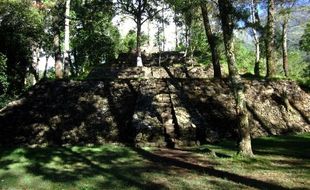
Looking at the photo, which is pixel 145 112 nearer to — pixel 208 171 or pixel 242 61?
pixel 208 171

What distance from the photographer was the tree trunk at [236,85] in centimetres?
1633

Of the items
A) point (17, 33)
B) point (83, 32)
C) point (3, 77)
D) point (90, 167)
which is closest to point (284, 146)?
point (90, 167)

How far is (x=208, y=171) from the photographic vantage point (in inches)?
567

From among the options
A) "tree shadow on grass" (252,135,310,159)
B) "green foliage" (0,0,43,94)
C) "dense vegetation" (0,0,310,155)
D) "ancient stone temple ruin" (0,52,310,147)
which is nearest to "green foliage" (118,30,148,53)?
"dense vegetation" (0,0,310,155)

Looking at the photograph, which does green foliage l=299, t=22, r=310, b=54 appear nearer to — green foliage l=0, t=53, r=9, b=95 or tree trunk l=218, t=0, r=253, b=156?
green foliage l=0, t=53, r=9, b=95

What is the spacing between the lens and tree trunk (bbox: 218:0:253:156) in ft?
53.6

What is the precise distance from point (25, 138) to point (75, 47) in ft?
98.1

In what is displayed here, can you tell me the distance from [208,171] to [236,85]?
3.92 metres

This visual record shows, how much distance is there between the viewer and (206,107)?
900 inches

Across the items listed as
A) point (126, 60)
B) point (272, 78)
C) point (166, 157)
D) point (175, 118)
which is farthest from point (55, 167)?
point (126, 60)

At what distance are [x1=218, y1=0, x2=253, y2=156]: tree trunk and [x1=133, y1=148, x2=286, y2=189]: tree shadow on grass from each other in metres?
2.09

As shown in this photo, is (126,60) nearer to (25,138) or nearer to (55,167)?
(25,138)

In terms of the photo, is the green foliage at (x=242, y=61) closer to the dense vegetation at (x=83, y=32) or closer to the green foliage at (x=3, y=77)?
the dense vegetation at (x=83, y=32)

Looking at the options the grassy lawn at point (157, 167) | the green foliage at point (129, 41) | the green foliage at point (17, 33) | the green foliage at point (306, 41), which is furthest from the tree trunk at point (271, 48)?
the green foliage at point (129, 41)
